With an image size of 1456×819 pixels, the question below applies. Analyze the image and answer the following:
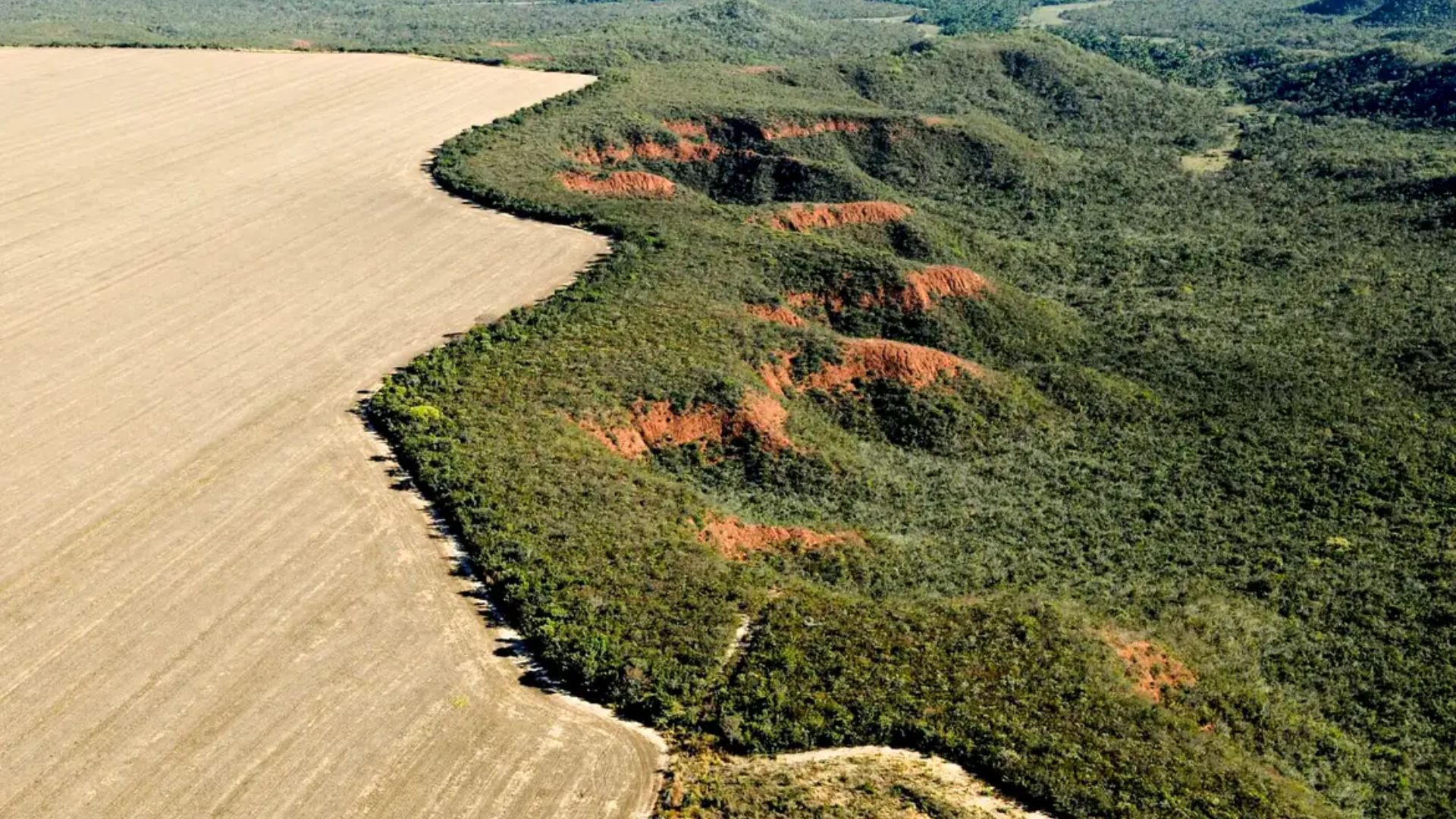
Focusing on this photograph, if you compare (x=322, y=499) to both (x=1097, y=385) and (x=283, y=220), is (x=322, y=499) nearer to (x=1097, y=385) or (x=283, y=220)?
(x=283, y=220)

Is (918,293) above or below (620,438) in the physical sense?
below

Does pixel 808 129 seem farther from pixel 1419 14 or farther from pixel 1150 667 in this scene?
pixel 1419 14

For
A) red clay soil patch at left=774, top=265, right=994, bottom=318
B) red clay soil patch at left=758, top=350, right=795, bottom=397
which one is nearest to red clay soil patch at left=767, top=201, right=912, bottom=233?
red clay soil patch at left=774, top=265, right=994, bottom=318

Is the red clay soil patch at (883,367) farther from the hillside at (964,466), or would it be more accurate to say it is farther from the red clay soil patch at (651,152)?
the red clay soil patch at (651,152)

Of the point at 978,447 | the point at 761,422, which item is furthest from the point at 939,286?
the point at 761,422

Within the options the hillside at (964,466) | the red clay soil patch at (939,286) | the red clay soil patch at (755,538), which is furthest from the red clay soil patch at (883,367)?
the red clay soil patch at (755,538)

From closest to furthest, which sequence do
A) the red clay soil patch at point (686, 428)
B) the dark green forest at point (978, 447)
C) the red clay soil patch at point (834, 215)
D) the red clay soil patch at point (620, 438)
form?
the dark green forest at point (978, 447), the red clay soil patch at point (620, 438), the red clay soil patch at point (686, 428), the red clay soil patch at point (834, 215)

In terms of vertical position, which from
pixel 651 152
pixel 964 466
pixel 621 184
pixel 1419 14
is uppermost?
pixel 651 152
